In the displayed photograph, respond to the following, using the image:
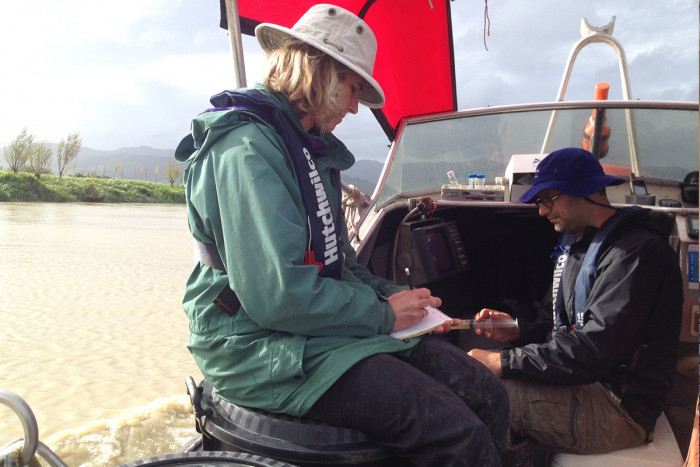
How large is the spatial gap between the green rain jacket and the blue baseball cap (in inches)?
46.8

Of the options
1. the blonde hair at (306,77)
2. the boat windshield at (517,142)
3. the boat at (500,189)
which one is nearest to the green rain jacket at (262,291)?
the blonde hair at (306,77)

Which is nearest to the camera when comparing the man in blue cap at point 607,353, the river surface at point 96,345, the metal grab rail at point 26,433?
the metal grab rail at point 26,433

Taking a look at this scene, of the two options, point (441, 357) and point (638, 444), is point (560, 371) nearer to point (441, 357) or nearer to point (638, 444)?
point (638, 444)

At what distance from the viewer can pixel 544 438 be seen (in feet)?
7.17

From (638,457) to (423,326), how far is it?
3.67 ft

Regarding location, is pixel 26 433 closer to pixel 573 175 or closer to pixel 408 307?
pixel 408 307

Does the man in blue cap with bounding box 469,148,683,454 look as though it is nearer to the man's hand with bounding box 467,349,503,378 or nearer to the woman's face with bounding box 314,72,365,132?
the man's hand with bounding box 467,349,503,378

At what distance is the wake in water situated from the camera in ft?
12.7

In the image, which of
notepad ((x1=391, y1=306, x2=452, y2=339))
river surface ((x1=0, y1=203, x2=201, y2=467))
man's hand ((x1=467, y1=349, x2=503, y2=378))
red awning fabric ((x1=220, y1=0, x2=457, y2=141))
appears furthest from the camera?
red awning fabric ((x1=220, y1=0, x2=457, y2=141))

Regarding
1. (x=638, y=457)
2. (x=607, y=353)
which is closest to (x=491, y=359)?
(x=607, y=353)

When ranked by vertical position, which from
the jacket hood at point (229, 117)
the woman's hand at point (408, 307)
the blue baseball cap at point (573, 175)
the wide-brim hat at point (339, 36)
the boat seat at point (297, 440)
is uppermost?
the wide-brim hat at point (339, 36)

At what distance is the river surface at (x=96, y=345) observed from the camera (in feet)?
14.2

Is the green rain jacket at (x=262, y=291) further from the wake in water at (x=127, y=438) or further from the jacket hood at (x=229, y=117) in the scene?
the wake in water at (x=127, y=438)

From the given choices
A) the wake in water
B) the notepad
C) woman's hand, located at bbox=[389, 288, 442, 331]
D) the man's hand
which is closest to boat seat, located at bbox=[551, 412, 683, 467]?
the man's hand
